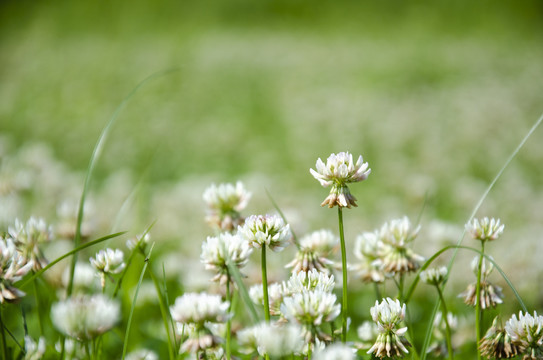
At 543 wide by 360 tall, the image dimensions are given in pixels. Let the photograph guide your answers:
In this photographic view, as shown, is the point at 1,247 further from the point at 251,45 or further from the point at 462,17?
the point at 462,17

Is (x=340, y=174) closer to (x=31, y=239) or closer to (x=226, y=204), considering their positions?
(x=226, y=204)

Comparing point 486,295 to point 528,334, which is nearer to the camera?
point 528,334

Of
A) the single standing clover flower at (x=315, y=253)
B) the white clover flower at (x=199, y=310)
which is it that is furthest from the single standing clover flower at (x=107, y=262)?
the single standing clover flower at (x=315, y=253)

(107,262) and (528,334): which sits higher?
(107,262)

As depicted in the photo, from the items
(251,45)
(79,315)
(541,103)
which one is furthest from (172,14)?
(79,315)

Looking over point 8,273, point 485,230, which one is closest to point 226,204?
point 8,273

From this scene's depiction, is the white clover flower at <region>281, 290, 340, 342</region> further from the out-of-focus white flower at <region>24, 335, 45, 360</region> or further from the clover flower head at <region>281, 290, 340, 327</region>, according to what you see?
the out-of-focus white flower at <region>24, 335, 45, 360</region>

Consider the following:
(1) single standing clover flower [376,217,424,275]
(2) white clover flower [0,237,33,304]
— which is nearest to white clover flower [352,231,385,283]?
(1) single standing clover flower [376,217,424,275]
